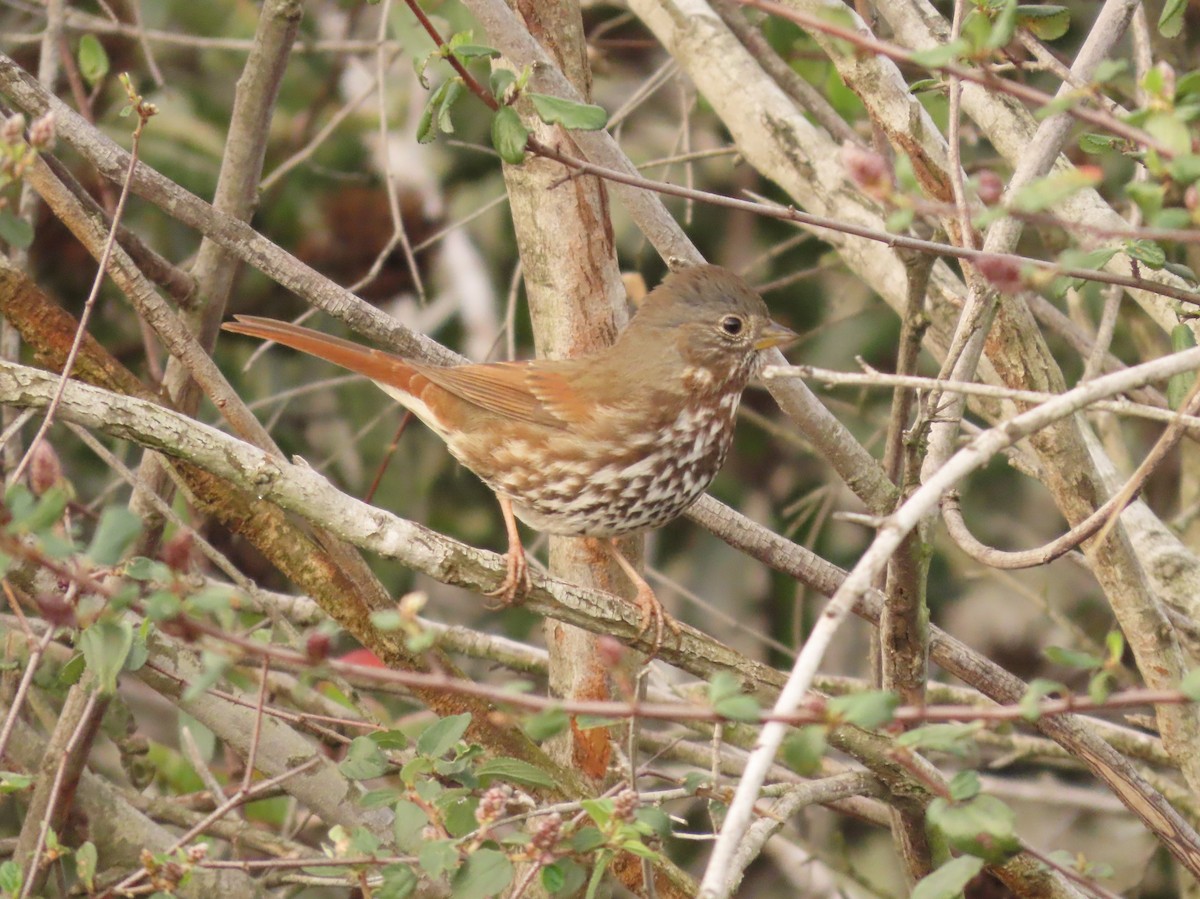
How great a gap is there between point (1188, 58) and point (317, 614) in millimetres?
3524

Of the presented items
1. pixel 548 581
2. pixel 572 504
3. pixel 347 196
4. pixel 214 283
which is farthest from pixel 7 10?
pixel 548 581

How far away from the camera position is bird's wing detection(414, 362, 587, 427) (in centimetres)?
411

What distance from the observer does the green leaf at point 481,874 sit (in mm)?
2344

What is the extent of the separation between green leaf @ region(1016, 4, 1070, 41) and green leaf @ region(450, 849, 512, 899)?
1.91 metres

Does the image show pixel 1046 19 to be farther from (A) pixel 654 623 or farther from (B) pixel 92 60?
(B) pixel 92 60

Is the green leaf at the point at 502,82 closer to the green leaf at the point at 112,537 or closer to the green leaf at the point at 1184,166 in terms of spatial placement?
the green leaf at the point at 112,537

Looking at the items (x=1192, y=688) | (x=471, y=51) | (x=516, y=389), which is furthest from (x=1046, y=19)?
(x=516, y=389)

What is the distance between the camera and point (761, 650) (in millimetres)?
6211

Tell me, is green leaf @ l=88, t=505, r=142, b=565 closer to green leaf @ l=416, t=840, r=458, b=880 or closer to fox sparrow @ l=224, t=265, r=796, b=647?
green leaf @ l=416, t=840, r=458, b=880

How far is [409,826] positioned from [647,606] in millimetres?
1282

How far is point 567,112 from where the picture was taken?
2.67 m

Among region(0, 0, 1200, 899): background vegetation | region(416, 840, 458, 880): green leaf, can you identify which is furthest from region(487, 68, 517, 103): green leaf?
region(416, 840, 458, 880): green leaf

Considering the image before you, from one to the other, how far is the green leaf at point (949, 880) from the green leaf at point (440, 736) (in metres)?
0.89

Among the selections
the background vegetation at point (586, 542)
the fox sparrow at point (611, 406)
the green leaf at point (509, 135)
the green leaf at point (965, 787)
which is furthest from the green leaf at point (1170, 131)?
the fox sparrow at point (611, 406)
